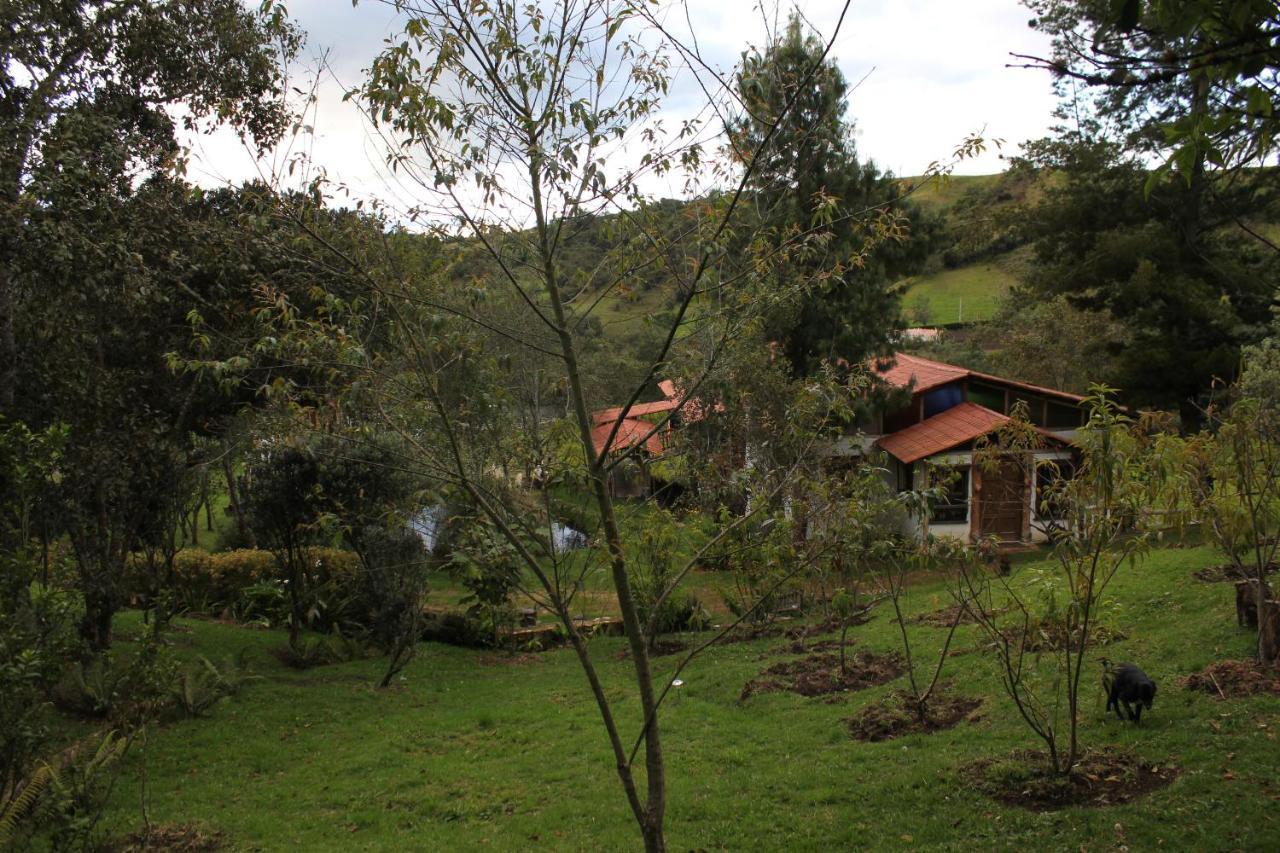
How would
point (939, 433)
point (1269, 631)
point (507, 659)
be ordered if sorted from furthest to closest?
point (939, 433), point (507, 659), point (1269, 631)

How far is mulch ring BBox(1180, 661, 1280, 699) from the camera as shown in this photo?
24.1ft

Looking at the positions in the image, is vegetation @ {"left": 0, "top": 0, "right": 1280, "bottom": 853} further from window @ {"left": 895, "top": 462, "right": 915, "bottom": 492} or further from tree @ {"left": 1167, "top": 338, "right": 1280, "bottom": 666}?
window @ {"left": 895, "top": 462, "right": 915, "bottom": 492}

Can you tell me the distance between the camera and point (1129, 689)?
7.03m

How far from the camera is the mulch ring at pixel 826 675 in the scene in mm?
10297

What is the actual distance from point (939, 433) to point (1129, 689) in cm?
1540

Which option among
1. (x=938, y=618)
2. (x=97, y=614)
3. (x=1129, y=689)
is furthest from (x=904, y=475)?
(x=97, y=614)

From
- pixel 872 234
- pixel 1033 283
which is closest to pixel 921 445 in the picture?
pixel 1033 283

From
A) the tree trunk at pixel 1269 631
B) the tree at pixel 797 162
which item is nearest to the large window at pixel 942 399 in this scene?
the tree trunk at pixel 1269 631

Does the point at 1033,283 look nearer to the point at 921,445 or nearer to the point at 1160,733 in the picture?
the point at 921,445

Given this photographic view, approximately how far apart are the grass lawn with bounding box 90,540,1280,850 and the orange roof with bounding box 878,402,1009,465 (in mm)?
8525

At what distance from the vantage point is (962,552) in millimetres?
5777

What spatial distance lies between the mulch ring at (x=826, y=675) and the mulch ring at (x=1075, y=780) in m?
3.48

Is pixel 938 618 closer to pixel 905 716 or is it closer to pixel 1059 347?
pixel 905 716

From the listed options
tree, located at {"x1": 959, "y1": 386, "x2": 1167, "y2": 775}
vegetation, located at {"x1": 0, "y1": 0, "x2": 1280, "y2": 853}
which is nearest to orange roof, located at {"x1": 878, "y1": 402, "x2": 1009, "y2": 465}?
vegetation, located at {"x1": 0, "y1": 0, "x2": 1280, "y2": 853}
